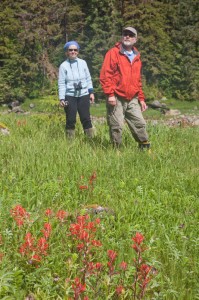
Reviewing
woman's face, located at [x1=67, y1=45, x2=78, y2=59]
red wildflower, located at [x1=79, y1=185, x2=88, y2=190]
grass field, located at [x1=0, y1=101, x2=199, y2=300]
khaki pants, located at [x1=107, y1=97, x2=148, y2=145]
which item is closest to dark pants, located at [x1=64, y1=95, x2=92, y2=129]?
grass field, located at [x1=0, y1=101, x2=199, y2=300]

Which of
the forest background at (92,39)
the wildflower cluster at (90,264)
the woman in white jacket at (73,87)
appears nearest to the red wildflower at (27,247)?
the wildflower cluster at (90,264)

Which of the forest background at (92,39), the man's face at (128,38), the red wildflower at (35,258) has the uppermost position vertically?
the man's face at (128,38)

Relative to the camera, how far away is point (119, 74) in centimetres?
725

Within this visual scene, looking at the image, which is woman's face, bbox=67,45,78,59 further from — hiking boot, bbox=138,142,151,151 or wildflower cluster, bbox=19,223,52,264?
wildflower cluster, bbox=19,223,52,264

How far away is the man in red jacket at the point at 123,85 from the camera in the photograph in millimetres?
7152

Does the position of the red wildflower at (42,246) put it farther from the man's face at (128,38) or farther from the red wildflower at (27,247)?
the man's face at (128,38)

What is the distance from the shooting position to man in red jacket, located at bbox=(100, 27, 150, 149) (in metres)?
7.15

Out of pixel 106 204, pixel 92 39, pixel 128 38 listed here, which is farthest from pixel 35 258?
pixel 92 39

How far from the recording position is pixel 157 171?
602 cm

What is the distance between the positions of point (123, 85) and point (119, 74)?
0.18 m

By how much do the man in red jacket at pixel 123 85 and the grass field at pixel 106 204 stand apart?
36cm

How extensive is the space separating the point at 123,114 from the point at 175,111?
72.3 feet

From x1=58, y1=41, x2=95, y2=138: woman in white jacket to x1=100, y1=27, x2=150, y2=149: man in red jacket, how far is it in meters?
1.06

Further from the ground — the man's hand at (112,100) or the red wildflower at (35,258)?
the red wildflower at (35,258)
